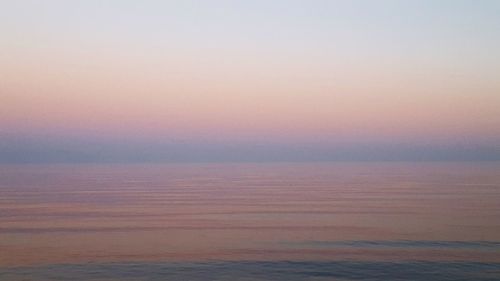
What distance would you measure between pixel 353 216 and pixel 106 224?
20.8 metres

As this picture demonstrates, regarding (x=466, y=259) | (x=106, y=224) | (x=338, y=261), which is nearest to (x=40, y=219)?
(x=106, y=224)

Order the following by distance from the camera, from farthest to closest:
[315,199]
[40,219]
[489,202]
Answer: [315,199] → [489,202] → [40,219]

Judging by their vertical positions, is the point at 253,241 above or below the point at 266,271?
above

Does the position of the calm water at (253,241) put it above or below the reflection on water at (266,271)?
above

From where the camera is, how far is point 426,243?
109 ft

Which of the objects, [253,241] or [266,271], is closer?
[266,271]

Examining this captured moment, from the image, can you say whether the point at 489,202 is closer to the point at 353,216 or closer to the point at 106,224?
the point at 353,216

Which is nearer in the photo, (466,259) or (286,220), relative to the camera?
(466,259)

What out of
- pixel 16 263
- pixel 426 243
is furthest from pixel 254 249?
pixel 16 263

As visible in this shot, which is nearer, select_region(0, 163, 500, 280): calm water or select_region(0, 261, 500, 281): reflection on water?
select_region(0, 261, 500, 281): reflection on water

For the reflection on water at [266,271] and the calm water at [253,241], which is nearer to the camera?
the reflection on water at [266,271]

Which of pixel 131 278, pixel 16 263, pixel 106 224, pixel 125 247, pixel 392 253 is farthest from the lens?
pixel 106 224

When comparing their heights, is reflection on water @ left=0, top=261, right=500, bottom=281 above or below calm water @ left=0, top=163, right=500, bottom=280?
below

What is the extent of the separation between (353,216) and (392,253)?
17481mm
